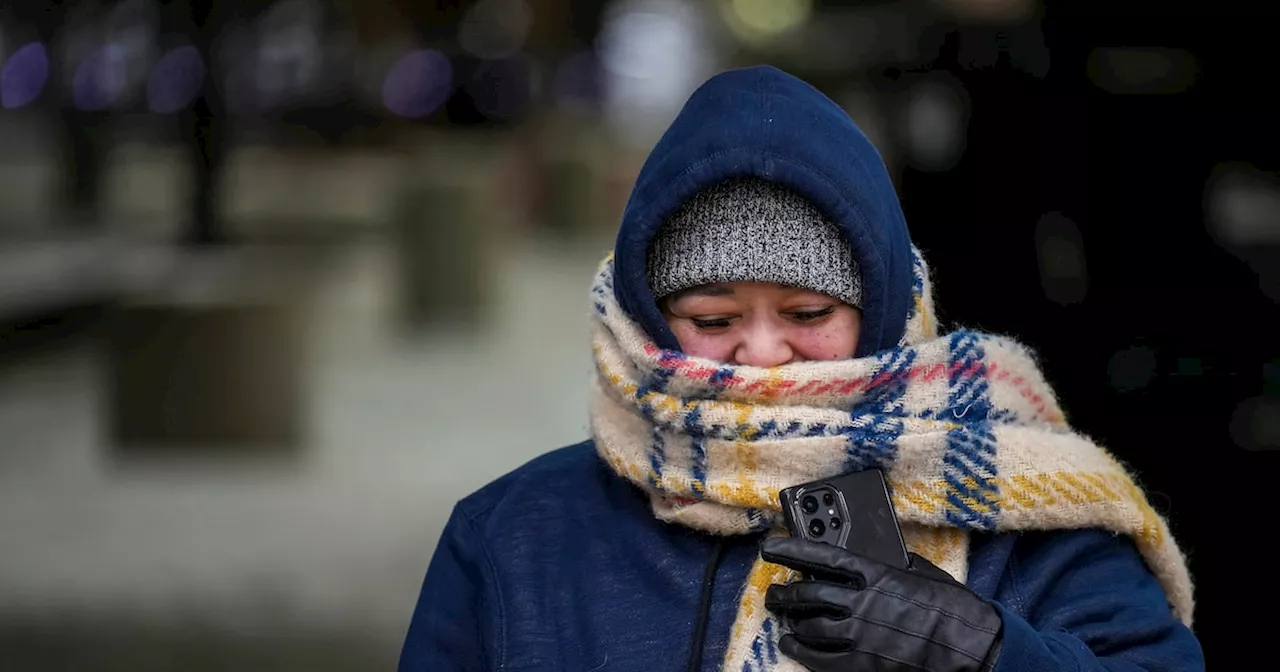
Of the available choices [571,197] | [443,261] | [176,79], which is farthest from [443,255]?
[571,197]

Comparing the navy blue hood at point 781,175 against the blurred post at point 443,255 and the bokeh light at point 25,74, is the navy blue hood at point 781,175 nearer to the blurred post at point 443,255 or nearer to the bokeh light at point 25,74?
the blurred post at point 443,255

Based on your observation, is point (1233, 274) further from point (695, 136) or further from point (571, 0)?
point (571, 0)

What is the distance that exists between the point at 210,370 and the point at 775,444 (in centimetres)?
544

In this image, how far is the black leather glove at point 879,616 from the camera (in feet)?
4.87

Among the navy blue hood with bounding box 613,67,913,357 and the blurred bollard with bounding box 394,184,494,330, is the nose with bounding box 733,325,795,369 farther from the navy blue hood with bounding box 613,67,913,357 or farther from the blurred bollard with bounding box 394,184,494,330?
the blurred bollard with bounding box 394,184,494,330

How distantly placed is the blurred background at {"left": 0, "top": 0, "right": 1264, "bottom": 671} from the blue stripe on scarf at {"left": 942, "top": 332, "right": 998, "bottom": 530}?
4.98 feet

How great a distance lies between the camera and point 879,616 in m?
1.49

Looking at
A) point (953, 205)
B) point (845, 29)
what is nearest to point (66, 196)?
point (845, 29)

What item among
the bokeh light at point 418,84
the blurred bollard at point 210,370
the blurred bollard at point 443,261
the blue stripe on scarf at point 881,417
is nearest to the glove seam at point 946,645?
the blue stripe on scarf at point 881,417

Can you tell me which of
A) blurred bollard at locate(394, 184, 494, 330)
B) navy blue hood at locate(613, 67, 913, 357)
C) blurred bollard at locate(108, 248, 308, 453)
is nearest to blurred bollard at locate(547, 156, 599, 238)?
blurred bollard at locate(394, 184, 494, 330)

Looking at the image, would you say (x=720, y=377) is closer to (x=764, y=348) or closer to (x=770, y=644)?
(x=764, y=348)

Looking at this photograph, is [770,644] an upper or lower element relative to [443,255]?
lower

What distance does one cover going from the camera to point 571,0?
8.52 metres

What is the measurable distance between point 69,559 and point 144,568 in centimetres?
30
